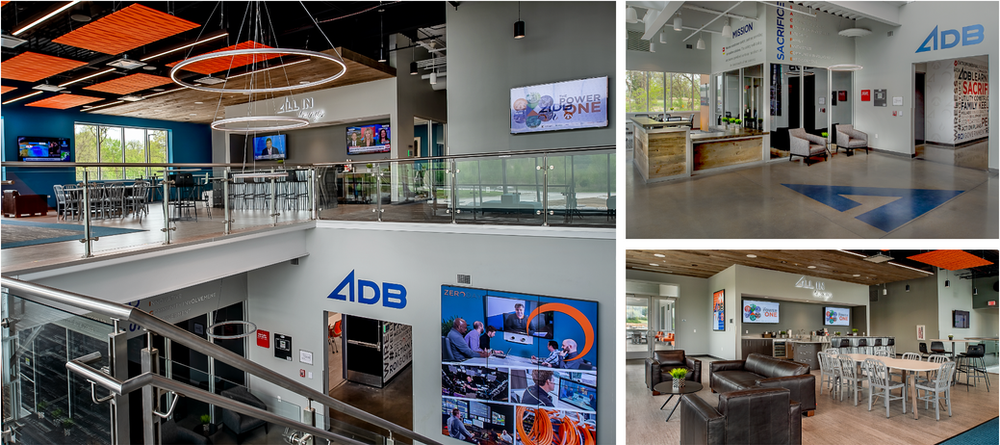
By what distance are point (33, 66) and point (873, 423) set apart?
569 inches

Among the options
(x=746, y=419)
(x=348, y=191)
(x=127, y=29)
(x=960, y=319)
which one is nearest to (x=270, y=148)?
(x=127, y=29)

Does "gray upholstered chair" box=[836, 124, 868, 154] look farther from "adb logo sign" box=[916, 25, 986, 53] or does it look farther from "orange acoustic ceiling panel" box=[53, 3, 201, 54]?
"orange acoustic ceiling panel" box=[53, 3, 201, 54]

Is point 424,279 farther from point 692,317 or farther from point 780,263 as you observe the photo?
point 780,263

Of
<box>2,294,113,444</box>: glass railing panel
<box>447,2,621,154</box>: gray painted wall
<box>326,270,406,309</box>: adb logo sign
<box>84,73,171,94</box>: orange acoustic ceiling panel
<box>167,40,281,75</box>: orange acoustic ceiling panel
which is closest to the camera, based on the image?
<box>2,294,113,444</box>: glass railing panel

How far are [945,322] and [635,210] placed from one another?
484 cm

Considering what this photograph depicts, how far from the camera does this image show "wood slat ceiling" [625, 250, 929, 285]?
353cm

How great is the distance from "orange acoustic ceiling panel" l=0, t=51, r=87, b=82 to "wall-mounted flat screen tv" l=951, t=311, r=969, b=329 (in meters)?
13.8

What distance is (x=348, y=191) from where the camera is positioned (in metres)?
7.56

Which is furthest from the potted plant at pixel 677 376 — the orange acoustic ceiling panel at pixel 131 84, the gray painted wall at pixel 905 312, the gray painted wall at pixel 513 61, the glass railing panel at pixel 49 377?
the orange acoustic ceiling panel at pixel 131 84

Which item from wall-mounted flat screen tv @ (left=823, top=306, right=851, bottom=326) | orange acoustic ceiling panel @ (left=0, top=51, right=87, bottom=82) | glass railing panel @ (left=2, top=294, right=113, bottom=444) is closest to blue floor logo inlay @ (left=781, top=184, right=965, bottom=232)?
glass railing panel @ (left=2, top=294, right=113, bottom=444)

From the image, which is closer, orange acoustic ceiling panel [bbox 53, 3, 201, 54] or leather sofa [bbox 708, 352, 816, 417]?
leather sofa [bbox 708, 352, 816, 417]

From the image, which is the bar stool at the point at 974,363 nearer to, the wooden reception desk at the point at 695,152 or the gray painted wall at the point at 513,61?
the wooden reception desk at the point at 695,152

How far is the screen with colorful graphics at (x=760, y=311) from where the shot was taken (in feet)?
20.8

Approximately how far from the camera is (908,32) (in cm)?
244
